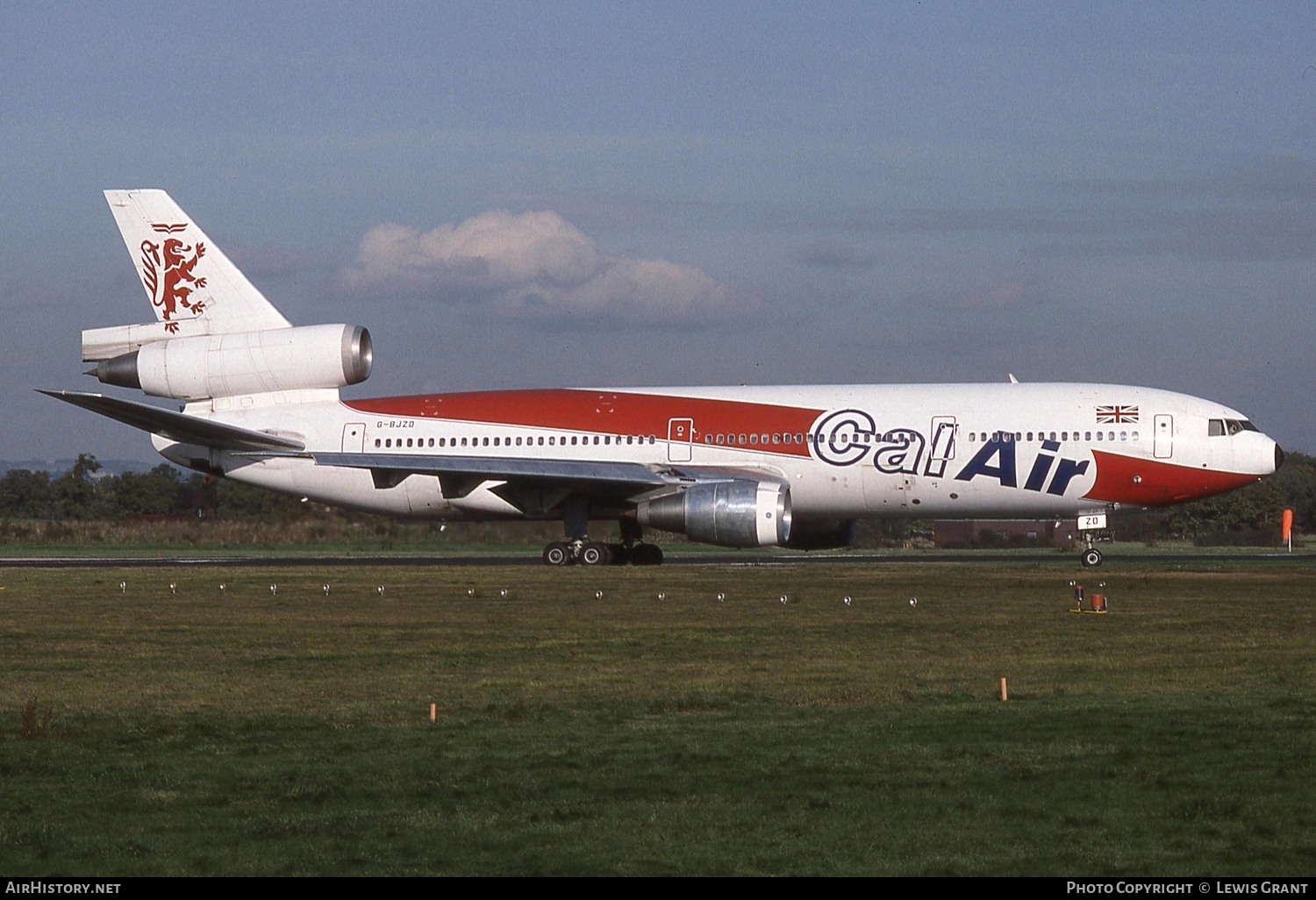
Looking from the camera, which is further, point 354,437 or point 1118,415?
point 354,437

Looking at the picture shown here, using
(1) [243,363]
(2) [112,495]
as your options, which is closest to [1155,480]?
(1) [243,363]

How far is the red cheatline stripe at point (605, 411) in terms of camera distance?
34188mm

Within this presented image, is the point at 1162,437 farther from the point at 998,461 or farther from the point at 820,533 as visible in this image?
the point at 820,533

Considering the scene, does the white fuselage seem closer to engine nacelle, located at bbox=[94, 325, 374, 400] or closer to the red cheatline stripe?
the red cheatline stripe

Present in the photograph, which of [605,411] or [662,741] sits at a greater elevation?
[605,411]

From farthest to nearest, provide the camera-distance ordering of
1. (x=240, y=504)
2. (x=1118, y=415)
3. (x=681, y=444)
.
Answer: (x=240, y=504), (x=681, y=444), (x=1118, y=415)

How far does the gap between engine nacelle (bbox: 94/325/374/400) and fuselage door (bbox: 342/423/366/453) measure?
3.42 feet

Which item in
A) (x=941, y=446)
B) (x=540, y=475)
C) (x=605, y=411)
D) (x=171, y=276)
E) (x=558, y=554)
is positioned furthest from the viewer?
(x=171, y=276)

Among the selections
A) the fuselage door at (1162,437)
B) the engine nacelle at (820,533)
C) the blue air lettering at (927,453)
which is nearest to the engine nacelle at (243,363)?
the engine nacelle at (820,533)

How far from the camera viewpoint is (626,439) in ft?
114

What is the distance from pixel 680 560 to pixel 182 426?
1305cm
